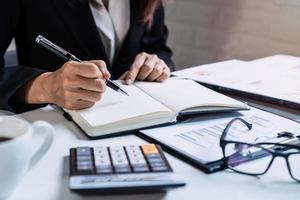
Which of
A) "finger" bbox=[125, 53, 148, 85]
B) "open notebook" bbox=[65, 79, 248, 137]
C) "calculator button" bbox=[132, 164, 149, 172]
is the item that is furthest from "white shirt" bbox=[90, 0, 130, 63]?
"calculator button" bbox=[132, 164, 149, 172]

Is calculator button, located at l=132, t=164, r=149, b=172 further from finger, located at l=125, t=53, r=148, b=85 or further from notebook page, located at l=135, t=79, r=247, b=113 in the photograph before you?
finger, located at l=125, t=53, r=148, b=85

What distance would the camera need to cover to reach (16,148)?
1.68 ft

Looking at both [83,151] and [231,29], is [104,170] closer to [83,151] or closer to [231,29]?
[83,151]

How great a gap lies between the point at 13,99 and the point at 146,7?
1.71 feet

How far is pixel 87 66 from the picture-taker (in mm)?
791

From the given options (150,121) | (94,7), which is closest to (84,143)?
(150,121)

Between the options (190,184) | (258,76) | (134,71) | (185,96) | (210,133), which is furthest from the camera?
(258,76)

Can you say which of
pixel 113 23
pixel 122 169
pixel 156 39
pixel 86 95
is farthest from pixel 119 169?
pixel 156 39

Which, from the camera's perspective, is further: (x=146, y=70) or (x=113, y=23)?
(x=113, y=23)

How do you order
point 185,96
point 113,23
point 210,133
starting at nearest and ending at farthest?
point 210,133
point 185,96
point 113,23

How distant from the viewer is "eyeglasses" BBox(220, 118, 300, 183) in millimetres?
660

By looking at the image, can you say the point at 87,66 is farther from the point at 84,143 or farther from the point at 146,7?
the point at 146,7

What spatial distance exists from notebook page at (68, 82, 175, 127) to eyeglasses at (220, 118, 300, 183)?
15 centimetres

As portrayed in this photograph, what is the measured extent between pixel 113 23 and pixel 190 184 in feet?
2.39
